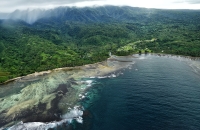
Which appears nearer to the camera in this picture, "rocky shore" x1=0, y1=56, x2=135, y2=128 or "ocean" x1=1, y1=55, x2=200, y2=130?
"ocean" x1=1, y1=55, x2=200, y2=130

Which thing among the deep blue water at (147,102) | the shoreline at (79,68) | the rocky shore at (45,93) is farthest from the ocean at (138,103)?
the shoreline at (79,68)

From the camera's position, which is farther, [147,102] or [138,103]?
[147,102]

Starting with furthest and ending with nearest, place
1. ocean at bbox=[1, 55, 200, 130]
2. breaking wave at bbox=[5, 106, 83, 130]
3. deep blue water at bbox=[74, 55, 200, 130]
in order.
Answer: breaking wave at bbox=[5, 106, 83, 130]
ocean at bbox=[1, 55, 200, 130]
deep blue water at bbox=[74, 55, 200, 130]

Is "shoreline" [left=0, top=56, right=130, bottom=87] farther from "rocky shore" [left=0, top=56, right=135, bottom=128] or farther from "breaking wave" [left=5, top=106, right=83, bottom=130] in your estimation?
"breaking wave" [left=5, top=106, right=83, bottom=130]

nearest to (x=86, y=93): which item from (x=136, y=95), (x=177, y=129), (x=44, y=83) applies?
(x=136, y=95)

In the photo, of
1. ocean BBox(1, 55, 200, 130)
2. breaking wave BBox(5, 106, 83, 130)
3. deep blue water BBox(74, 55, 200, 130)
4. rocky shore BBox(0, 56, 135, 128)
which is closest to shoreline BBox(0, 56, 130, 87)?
rocky shore BBox(0, 56, 135, 128)

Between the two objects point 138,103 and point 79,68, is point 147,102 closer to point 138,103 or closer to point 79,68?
point 138,103

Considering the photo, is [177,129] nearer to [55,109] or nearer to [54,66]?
[55,109]

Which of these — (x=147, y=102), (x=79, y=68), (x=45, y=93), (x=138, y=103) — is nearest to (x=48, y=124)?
(x=45, y=93)

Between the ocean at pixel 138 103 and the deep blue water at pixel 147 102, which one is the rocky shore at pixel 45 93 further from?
the deep blue water at pixel 147 102
